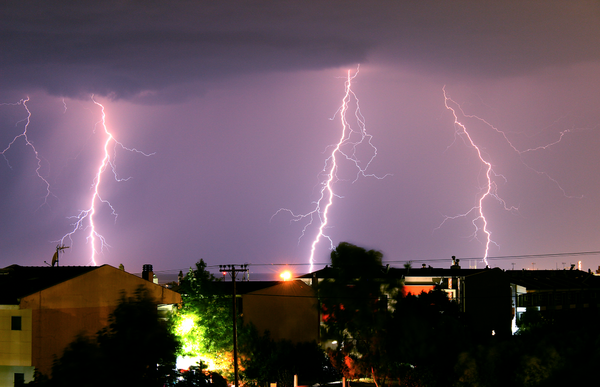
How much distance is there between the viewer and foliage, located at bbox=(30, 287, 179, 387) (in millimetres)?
8273

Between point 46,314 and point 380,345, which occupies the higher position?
point 46,314

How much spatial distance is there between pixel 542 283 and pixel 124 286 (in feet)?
99.5

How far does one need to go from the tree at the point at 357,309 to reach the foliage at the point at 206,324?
460cm

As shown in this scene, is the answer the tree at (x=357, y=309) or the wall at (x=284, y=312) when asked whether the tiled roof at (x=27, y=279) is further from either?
the tree at (x=357, y=309)

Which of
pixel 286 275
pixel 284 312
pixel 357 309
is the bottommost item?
pixel 284 312

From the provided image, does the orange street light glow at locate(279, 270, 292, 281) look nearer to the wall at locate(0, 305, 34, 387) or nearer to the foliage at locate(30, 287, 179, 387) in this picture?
the wall at locate(0, 305, 34, 387)

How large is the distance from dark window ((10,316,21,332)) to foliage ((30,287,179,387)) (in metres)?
9.74

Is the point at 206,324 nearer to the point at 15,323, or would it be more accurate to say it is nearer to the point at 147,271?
the point at 147,271

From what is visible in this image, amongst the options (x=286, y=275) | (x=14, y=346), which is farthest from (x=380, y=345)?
(x=14, y=346)

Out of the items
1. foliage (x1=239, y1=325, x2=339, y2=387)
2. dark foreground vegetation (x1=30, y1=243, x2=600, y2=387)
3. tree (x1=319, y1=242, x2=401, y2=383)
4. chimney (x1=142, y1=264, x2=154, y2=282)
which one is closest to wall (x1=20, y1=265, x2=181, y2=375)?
dark foreground vegetation (x1=30, y1=243, x2=600, y2=387)

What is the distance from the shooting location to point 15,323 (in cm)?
1761

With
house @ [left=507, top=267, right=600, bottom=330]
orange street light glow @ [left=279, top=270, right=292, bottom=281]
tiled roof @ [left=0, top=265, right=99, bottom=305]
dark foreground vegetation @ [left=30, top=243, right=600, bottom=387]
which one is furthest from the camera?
house @ [left=507, top=267, right=600, bottom=330]

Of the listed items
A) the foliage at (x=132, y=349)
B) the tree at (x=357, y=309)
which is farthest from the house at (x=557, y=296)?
the foliage at (x=132, y=349)

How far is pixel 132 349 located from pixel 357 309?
1385 centimetres
